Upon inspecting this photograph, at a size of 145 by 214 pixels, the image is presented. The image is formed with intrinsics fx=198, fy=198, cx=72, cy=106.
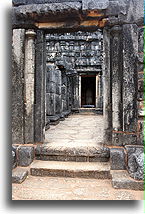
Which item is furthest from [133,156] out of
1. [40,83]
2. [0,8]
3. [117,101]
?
[0,8]

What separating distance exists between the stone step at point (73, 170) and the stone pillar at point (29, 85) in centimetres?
62

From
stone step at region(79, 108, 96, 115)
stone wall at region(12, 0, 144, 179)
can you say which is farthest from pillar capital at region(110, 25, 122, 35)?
stone step at region(79, 108, 96, 115)

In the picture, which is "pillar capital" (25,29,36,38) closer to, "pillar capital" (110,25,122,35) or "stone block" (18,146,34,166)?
"pillar capital" (110,25,122,35)

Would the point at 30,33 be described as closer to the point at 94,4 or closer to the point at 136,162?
the point at 94,4

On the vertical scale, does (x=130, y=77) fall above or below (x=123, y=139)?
above

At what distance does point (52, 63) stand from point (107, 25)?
385 cm

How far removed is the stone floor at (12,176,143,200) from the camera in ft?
8.09

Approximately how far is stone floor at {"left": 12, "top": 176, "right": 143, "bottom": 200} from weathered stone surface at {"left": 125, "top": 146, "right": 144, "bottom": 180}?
232 millimetres

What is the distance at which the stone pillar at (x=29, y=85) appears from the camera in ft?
11.6

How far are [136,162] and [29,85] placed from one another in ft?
7.15

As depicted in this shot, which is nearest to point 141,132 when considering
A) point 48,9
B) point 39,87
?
point 39,87

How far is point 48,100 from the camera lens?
6555 mm

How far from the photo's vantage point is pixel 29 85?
3561 mm

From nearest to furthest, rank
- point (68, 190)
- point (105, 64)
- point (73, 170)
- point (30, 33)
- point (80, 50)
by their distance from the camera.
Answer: point (68, 190) < point (73, 170) < point (105, 64) < point (30, 33) < point (80, 50)
